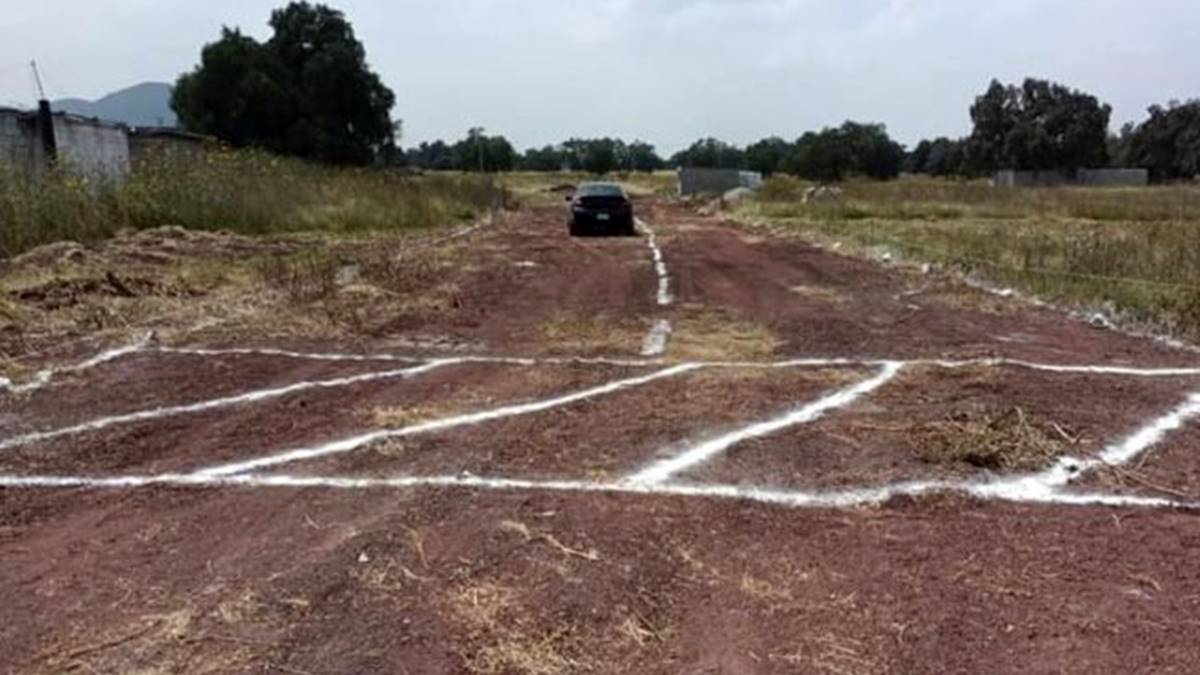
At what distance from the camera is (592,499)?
5.23 m

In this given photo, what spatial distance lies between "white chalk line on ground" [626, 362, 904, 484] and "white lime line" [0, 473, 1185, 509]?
0.23 m

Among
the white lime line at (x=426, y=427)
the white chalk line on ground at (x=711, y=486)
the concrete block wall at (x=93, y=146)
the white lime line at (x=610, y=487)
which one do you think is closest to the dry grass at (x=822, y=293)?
the white lime line at (x=426, y=427)

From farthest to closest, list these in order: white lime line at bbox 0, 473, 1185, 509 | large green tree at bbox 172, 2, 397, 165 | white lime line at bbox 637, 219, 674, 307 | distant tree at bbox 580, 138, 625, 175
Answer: distant tree at bbox 580, 138, 625, 175, large green tree at bbox 172, 2, 397, 165, white lime line at bbox 637, 219, 674, 307, white lime line at bbox 0, 473, 1185, 509

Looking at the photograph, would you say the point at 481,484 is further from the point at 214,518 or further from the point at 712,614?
the point at 712,614

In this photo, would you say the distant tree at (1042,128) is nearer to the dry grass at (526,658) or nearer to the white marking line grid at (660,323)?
the white marking line grid at (660,323)

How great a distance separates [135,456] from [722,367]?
461 centimetres

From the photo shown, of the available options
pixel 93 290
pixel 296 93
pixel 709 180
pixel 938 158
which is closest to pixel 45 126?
pixel 93 290

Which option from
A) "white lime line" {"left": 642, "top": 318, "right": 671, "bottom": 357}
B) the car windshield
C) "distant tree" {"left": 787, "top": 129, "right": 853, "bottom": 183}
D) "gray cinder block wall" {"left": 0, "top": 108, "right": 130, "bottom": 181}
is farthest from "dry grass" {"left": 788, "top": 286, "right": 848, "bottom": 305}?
"distant tree" {"left": 787, "top": 129, "right": 853, "bottom": 183}

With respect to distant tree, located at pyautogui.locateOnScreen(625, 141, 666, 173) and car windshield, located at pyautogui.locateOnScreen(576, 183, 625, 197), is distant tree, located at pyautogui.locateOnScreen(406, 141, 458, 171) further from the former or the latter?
car windshield, located at pyautogui.locateOnScreen(576, 183, 625, 197)

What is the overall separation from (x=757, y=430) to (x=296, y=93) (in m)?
52.0

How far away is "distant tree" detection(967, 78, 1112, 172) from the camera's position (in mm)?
100562

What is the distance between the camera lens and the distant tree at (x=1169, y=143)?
99.6 metres

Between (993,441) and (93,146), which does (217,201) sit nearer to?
(93,146)

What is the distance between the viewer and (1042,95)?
104125mm
